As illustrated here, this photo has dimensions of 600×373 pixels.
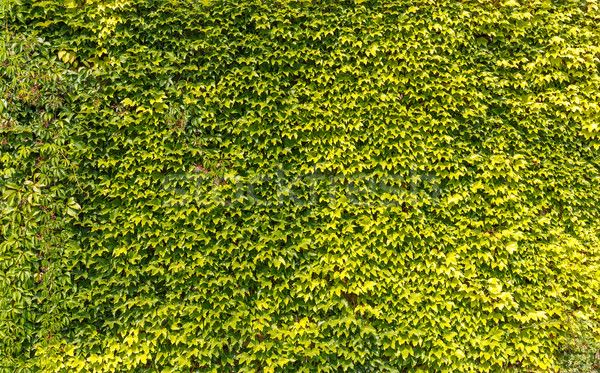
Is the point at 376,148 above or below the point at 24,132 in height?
below

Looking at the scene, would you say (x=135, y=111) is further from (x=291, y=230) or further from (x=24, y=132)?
(x=291, y=230)

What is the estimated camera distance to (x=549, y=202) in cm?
400

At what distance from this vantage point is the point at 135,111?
364 cm

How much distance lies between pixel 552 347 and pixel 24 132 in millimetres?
6818

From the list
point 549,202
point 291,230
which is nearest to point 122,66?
point 291,230

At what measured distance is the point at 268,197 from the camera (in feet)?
11.8

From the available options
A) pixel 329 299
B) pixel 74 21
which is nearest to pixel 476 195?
pixel 329 299

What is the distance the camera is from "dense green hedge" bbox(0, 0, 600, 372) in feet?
11.6

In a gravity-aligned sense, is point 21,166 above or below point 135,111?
below

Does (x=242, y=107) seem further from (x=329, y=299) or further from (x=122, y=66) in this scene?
(x=329, y=299)

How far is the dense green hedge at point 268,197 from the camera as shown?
3523mm

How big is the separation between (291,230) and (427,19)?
3.11 meters

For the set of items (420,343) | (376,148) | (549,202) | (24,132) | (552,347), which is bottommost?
(552,347)

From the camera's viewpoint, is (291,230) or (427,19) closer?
(291,230)
